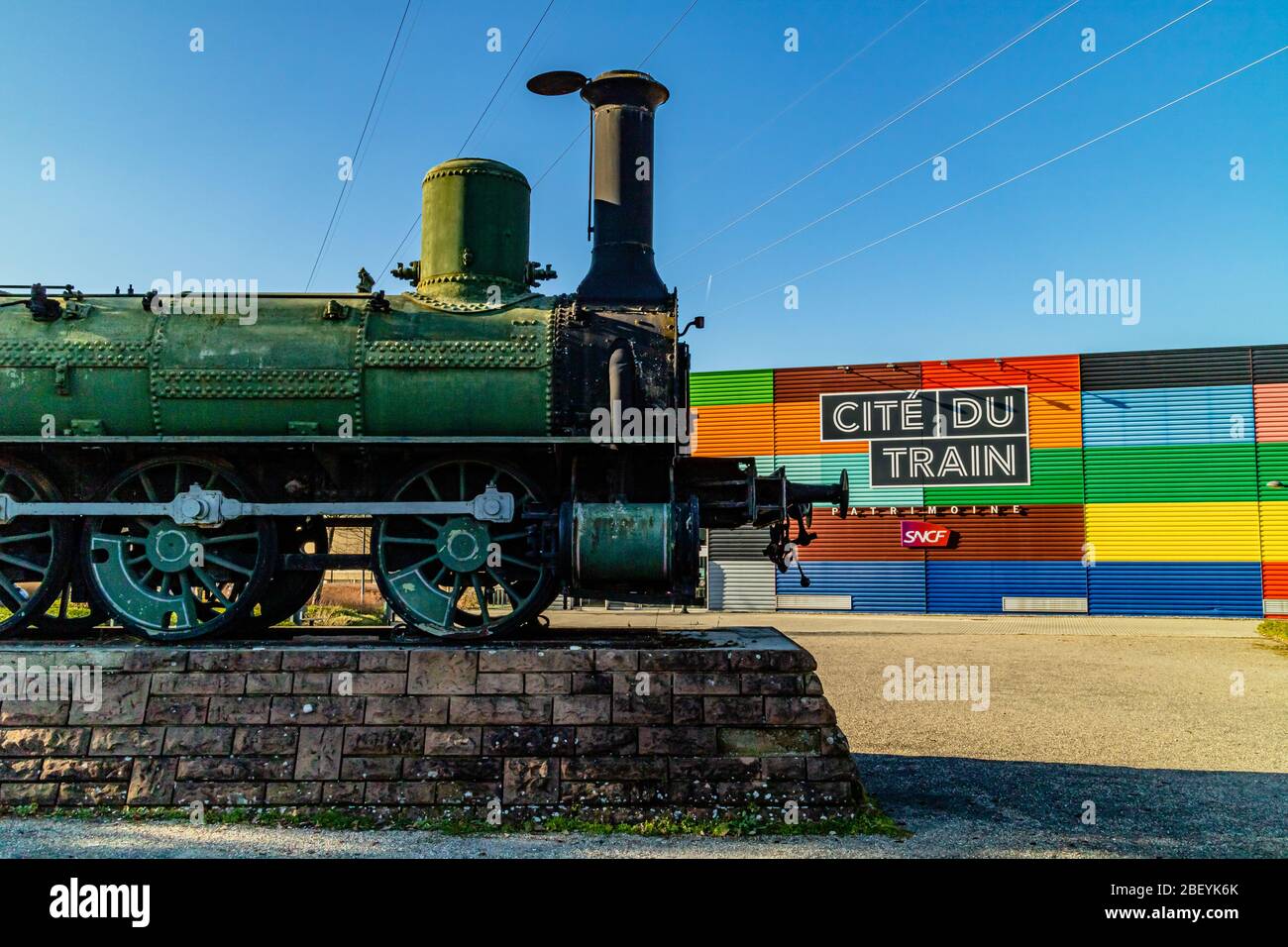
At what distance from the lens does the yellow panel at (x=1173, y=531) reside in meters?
29.5

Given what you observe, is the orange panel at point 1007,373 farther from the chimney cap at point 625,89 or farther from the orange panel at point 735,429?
the chimney cap at point 625,89

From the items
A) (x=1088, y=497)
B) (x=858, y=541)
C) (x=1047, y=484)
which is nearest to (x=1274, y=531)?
(x=1088, y=497)

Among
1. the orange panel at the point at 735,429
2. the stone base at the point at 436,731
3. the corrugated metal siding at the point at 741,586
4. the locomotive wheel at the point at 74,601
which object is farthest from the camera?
the corrugated metal siding at the point at 741,586

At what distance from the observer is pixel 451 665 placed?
7.70 m

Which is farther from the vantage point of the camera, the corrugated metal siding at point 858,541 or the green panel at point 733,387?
the green panel at point 733,387

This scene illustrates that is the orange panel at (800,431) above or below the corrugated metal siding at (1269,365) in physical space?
below

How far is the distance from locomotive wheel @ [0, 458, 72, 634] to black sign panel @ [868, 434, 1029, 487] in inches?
1042

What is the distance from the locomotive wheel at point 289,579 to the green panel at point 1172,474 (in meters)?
27.0

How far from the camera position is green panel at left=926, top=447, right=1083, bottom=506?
3081cm

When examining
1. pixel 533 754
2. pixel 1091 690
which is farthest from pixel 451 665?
pixel 1091 690

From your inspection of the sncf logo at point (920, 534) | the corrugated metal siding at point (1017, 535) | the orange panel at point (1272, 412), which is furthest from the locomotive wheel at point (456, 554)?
the orange panel at point (1272, 412)

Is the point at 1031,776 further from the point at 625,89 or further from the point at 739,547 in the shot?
the point at 739,547

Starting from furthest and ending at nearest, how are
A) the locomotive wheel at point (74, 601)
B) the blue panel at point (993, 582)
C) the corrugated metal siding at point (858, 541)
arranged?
1. the corrugated metal siding at point (858, 541)
2. the blue panel at point (993, 582)
3. the locomotive wheel at point (74, 601)

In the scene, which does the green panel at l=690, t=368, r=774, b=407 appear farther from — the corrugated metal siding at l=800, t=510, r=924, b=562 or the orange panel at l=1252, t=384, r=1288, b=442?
the orange panel at l=1252, t=384, r=1288, b=442
